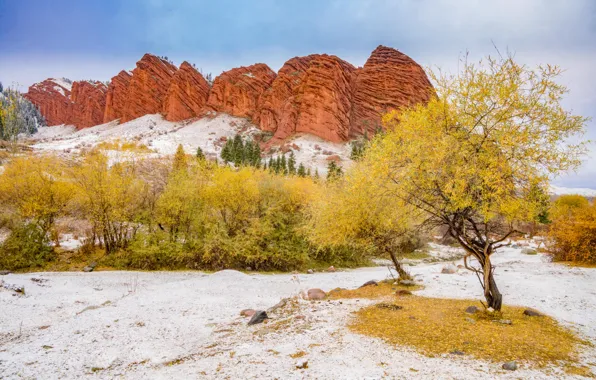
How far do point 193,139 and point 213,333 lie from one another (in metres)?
93.1

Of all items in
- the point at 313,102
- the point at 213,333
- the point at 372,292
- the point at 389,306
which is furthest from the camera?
the point at 313,102

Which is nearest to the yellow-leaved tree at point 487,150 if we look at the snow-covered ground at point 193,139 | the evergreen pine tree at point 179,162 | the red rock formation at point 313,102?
the evergreen pine tree at point 179,162

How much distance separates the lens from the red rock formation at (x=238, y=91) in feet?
390

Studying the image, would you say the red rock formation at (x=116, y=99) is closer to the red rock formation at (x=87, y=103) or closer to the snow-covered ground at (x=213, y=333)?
the red rock formation at (x=87, y=103)

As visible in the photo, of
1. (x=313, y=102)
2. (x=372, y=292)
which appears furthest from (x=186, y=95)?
(x=372, y=292)

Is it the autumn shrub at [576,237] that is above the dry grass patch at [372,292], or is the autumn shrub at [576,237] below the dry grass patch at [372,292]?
above

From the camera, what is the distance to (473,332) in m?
6.82

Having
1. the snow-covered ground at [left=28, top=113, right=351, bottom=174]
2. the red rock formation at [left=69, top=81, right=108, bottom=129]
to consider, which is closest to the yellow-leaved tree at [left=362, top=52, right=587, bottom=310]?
the snow-covered ground at [left=28, top=113, right=351, bottom=174]

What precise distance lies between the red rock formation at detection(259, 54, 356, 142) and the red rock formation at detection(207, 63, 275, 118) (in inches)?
273

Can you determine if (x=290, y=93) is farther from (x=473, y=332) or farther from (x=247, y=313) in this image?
(x=473, y=332)

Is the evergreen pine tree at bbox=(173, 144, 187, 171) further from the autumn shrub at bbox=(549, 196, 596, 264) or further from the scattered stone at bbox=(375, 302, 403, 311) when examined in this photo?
the autumn shrub at bbox=(549, 196, 596, 264)

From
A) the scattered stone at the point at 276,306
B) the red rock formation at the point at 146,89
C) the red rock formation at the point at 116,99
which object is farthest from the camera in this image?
the red rock formation at the point at 116,99

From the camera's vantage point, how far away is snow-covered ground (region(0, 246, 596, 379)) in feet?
17.6

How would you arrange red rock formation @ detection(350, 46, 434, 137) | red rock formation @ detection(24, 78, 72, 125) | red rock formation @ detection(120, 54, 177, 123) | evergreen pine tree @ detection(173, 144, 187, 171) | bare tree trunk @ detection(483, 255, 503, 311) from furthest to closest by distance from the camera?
red rock formation @ detection(24, 78, 72, 125) < red rock formation @ detection(120, 54, 177, 123) < red rock formation @ detection(350, 46, 434, 137) < evergreen pine tree @ detection(173, 144, 187, 171) < bare tree trunk @ detection(483, 255, 503, 311)
